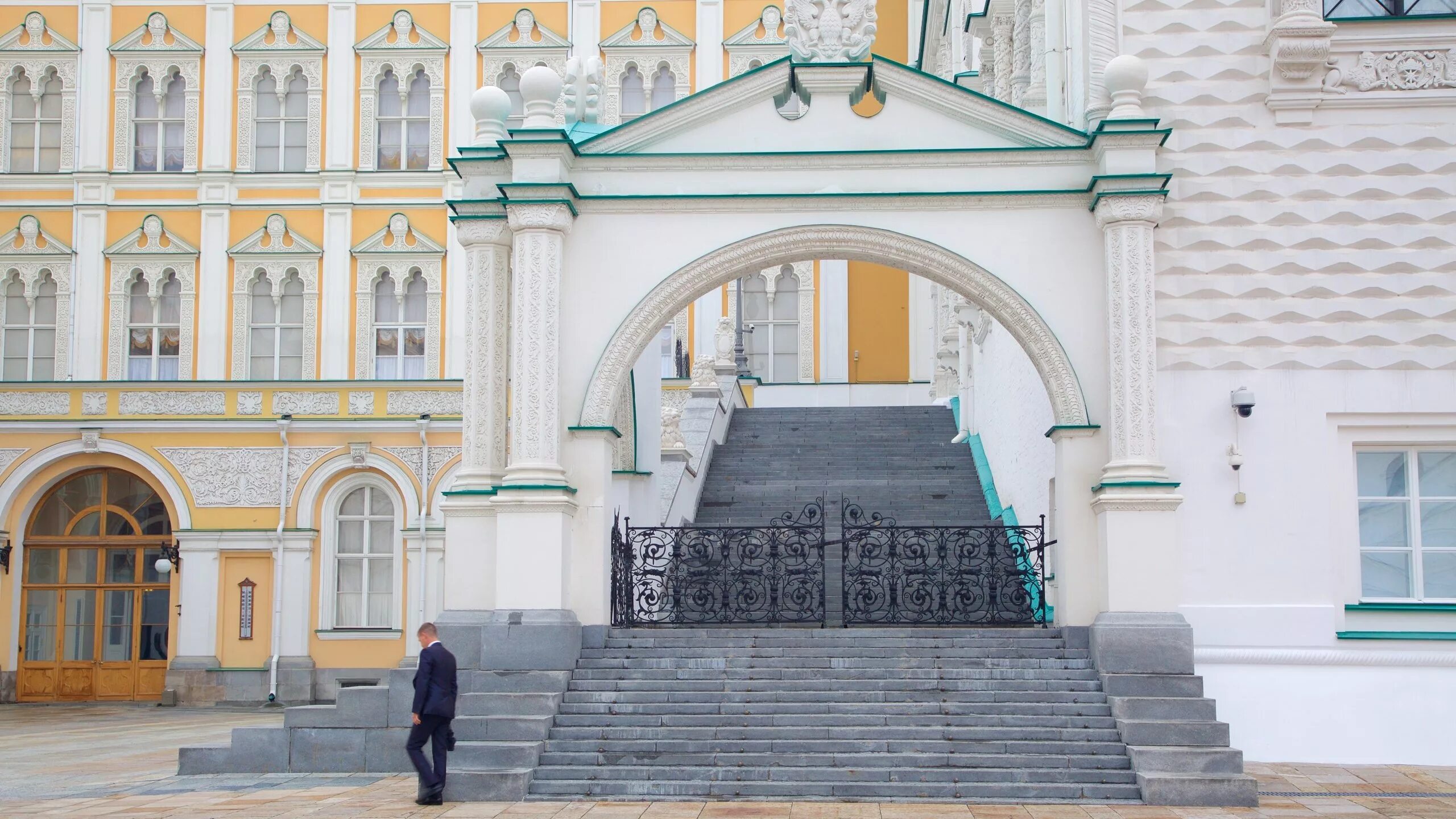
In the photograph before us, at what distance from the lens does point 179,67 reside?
31250 mm

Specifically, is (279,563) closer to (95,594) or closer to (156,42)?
(95,594)

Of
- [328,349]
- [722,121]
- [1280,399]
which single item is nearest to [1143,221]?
[1280,399]

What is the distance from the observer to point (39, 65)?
30.9 m

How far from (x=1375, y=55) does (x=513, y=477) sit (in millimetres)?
8749

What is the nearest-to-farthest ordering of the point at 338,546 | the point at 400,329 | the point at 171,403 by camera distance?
the point at 171,403 → the point at 338,546 → the point at 400,329

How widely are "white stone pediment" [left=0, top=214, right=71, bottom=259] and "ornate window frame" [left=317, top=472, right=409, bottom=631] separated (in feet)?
25.0

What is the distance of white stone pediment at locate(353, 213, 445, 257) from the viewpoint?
101 ft

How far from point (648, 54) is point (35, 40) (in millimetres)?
12811

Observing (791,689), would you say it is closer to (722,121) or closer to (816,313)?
(722,121)

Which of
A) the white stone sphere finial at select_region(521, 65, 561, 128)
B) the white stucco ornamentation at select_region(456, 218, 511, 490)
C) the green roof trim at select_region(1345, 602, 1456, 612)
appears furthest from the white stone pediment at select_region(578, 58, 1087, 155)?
the green roof trim at select_region(1345, 602, 1456, 612)

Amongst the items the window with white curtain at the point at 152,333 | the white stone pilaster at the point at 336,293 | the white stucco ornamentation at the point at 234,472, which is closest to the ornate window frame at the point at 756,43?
the white stone pilaster at the point at 336,293

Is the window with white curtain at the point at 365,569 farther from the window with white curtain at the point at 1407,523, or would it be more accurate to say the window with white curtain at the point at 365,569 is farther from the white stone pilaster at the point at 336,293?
the window with white curtain at the point at 1407,523

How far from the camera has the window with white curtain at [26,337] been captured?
98.9 ft

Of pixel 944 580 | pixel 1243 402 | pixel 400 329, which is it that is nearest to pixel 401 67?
pixel 400 329
